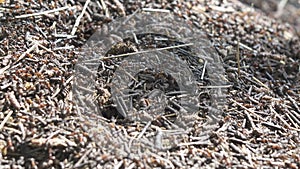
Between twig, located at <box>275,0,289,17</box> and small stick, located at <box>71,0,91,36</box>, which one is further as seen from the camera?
twig, located at <box>275,0,289,17</box>

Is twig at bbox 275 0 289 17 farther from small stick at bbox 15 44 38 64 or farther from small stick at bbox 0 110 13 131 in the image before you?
small stick at bbox 0 110 13 131

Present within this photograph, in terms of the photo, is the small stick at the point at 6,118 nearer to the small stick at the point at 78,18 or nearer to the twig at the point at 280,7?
the small stick at the point at 78,18

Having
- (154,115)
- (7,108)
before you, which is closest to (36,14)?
(7,108)

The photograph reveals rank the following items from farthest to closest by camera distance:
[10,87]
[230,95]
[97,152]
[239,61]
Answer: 1. [239,61]
2. [230,95]
3. [10,87]
4. [97,152]

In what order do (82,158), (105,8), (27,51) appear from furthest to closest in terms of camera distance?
(105,8) → (27,51) → (82,158)

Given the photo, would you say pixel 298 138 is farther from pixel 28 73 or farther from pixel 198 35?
pixel 28 73

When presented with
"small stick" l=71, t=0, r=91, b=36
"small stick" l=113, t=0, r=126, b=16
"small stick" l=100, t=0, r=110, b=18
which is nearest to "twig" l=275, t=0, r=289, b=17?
"small stick" l=113, t=0, r=126, b=16

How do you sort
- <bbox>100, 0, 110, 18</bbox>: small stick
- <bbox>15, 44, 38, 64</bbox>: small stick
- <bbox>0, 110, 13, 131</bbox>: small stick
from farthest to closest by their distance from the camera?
<bbox>100, 0, 110, 18</bbox>: small stick → <bbox>15, 44, 38, 64</bbox>: small stick → <bbox>0, 110, 13, 131</bbox>: small stick

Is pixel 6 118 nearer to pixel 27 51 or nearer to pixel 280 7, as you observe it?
pixel 27 51

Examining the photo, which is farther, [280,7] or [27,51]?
[280,7]

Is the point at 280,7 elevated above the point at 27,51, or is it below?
below

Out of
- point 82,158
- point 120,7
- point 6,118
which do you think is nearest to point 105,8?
point 120,7
